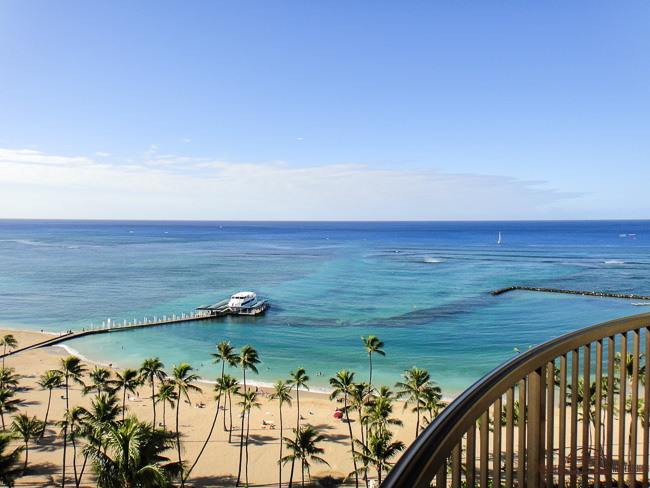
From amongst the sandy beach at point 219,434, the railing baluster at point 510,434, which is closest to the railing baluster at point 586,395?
the railing baluster at point 510,434

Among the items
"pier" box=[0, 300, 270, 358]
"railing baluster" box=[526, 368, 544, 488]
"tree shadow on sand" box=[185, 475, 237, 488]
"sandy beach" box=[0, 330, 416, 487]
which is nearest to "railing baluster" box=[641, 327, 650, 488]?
"railing baluster" box=[526, 368, 544, 488]

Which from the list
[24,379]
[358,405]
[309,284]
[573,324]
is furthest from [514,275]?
[24,379]

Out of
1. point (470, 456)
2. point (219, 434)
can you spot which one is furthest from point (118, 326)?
point (470, 456)

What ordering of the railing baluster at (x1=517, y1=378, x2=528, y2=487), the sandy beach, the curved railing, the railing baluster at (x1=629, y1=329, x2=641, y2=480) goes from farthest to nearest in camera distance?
the sandy beach
the railing baluster at (x1=629, y1=329, x2=641, y2=480)
the railing baluster at (x1=517, y1=378, x2=528, y2=487)
the curved railing

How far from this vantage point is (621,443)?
3.57m

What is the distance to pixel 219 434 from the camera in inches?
979

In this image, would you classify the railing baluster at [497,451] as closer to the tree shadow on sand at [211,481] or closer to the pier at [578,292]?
the tree shadow on sand at [211,481]

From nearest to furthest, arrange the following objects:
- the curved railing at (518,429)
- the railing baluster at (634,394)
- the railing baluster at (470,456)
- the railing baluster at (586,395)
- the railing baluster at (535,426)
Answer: the curved railing at (518,429) < the railing baluster at (470,456) < the railing baluster at (535,426) < the railing baluster at (586,395) < the railing baluster at (634,394)

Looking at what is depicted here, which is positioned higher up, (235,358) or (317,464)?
(235,358)

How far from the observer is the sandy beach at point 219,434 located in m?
20.6

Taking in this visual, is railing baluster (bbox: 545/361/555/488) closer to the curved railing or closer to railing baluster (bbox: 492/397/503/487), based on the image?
the curved railing

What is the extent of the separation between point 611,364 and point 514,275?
254 ft

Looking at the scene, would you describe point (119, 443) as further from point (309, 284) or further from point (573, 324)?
point (309, 284)

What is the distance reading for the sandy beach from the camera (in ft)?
67.6
